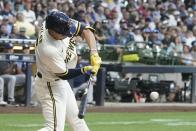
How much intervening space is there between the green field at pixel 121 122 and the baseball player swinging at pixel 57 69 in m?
3.37

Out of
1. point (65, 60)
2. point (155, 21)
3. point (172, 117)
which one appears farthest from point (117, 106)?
point (65, 60)

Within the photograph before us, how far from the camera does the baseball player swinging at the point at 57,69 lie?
6.20 m

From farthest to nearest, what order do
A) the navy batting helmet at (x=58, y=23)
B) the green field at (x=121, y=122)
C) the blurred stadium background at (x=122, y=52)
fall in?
the blurred stadium background at (x=122, y=52), the green field at (x=121, y=122), the navy batting helmet at (x=58, y=23)

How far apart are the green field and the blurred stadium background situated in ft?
1.14

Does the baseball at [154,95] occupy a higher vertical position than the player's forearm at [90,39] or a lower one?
lower

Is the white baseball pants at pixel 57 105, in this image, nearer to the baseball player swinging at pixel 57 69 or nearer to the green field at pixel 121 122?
the baseball player swinging at pixel 57 69

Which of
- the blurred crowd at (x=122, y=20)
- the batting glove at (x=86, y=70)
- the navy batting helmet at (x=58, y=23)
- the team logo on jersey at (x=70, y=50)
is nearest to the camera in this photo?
the navy batting helmet at (x=58, y=23)

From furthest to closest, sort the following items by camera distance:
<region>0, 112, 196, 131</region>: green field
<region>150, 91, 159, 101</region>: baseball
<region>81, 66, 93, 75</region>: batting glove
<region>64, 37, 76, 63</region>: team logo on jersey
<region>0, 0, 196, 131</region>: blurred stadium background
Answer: <region>150, 91, 159, 101</region>: baseball, <region>0, 0, 196, 131</region>: blurred stadium background, <region>0, 112, 196, 131</region>: green field, <region>64, 37, 76, 63</region>: team logo on jersey, <region>81, 66, 93, 75</region>: batting glove

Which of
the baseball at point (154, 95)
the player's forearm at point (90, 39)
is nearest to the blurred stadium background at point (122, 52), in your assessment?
the baseball at point (154, 95)

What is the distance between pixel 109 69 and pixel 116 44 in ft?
4.85

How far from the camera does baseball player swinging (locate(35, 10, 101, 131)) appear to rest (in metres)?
6.20

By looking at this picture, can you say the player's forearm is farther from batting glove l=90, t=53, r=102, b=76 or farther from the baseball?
the baseball

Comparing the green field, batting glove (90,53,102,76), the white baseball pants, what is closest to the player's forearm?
batting glove (90,53,102,76)

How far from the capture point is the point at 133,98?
1571 cm
